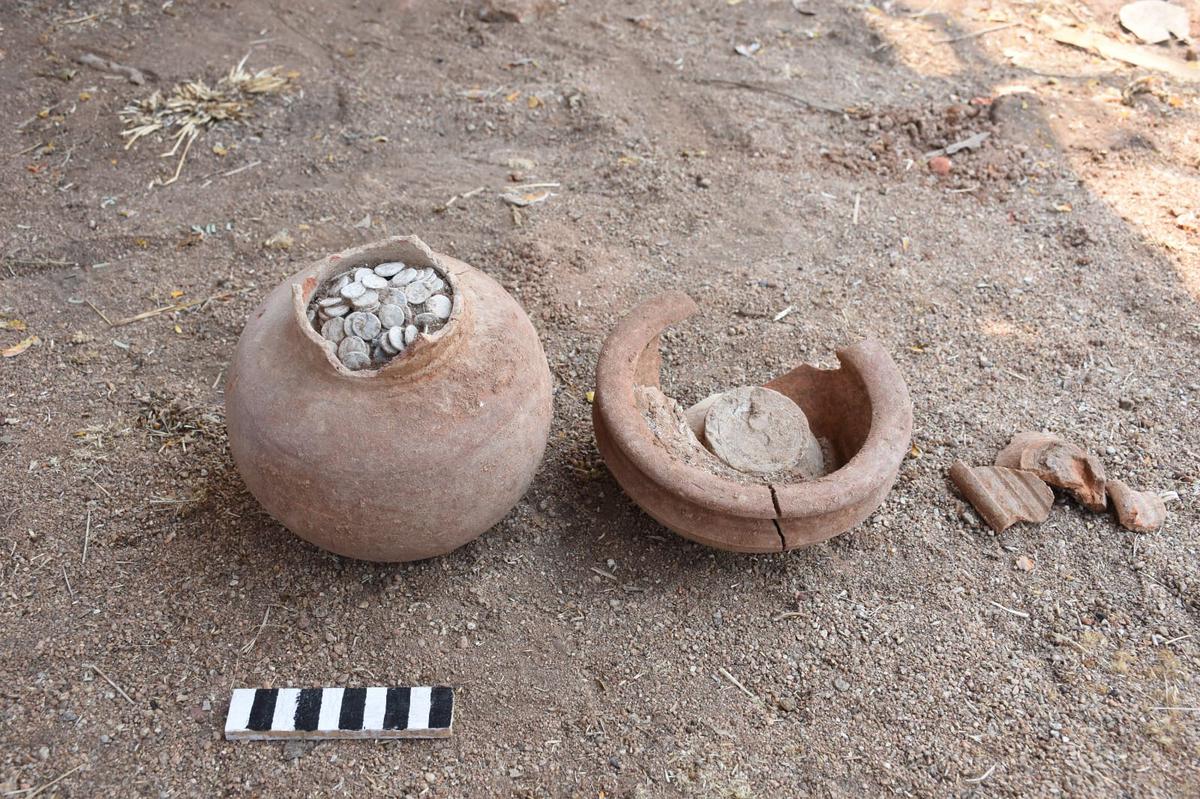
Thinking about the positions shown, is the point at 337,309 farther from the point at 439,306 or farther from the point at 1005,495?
the point at 1005,495

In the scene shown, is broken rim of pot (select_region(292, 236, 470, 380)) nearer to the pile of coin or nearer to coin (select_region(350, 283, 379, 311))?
the pile of coin

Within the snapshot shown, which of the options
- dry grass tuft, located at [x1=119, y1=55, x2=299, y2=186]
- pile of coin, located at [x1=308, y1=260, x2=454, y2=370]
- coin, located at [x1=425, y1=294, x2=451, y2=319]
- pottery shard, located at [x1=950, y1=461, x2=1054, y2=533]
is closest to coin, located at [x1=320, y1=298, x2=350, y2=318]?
pile of coin, located at [x1=308, y1=260, x2=454, y2=370]

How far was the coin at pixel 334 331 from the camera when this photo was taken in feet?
8.05

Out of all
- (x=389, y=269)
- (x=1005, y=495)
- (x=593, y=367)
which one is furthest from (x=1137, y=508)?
(x=389, y=269)

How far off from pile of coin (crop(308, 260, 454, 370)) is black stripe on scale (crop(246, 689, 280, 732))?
1038mm

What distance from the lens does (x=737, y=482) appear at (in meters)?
2.64

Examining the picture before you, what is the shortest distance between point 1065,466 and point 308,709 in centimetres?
275

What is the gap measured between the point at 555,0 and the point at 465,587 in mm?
4682

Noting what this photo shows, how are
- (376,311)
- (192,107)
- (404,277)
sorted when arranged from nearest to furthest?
(376,311)
(404,277)
(192,107)

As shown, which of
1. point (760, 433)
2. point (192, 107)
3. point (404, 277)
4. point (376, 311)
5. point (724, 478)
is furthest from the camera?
point (192, 107)

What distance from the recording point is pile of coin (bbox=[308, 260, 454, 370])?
244cm

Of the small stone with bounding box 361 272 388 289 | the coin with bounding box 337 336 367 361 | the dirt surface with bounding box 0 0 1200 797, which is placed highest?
the small stone with bounding box 361 272 388 289

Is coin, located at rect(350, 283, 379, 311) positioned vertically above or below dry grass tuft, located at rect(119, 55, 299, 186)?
above

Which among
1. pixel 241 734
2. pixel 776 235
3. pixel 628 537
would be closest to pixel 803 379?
pixel 628 537
